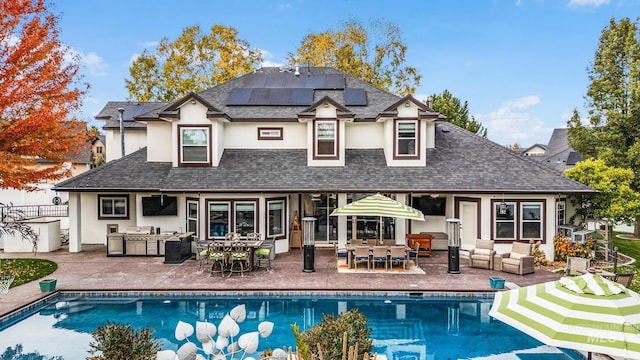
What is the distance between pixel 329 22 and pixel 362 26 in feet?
8.21

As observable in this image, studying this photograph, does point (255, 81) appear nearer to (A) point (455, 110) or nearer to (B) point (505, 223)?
(A) point (455, 110)

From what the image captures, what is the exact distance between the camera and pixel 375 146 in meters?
17.8

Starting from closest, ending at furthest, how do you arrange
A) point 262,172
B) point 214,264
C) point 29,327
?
1. point 29,327
2. point 214,264
3. point 262,172

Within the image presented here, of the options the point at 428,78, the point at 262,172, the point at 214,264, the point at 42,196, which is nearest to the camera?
the point at 214,264

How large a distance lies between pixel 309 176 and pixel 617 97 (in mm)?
16142

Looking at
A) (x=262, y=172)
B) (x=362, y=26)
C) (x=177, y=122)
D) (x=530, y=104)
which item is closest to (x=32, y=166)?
(x=177, y=122)

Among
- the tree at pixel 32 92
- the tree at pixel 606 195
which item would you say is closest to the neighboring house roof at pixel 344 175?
the tree at pixel 606 195

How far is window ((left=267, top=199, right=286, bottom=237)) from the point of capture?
1571 centimetres

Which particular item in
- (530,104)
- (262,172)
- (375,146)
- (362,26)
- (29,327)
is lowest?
(29,327)

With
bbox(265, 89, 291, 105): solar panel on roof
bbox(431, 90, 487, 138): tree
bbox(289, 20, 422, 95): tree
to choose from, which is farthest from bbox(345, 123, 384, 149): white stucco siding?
bbox(289, 20, 422, 95): tree

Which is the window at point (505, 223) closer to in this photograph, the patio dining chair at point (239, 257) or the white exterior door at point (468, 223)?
the white exterior door at point (468, 223)

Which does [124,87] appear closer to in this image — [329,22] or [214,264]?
[329,22]

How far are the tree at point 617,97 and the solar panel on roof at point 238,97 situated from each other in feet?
57.5

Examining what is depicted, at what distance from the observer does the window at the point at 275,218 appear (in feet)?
51.5
